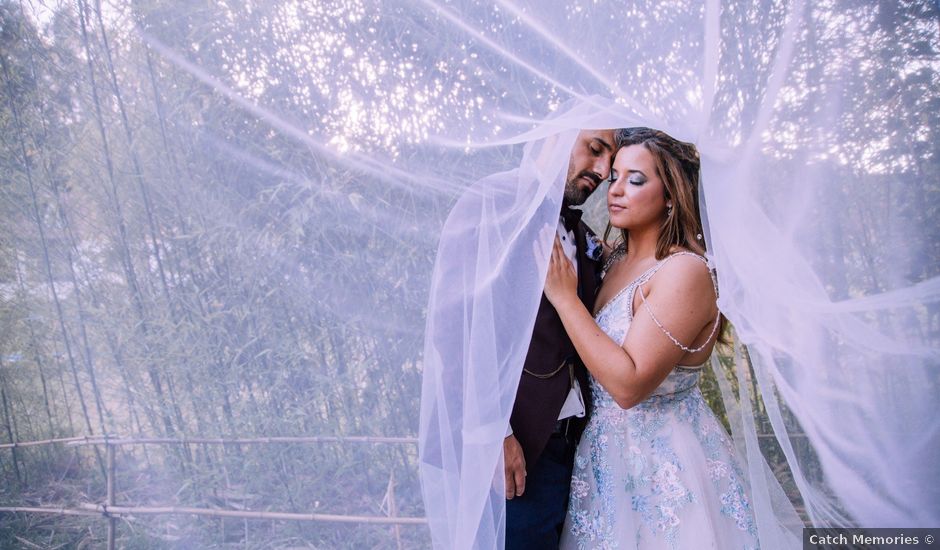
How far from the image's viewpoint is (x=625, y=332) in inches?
48.2

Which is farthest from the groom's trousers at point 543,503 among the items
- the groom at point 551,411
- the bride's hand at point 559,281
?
the bride's hand at point 559,281

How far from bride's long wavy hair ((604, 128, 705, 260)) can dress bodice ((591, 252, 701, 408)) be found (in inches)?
2.0

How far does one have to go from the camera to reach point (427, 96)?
1.33 m

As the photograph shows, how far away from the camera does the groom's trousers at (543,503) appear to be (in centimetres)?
122

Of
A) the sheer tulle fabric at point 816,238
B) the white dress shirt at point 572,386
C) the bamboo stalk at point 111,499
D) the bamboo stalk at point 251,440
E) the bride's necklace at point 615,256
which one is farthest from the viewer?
the bamboo stalk at point 111,499

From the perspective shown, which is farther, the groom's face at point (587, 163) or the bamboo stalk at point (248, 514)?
the bamboo stalk at point (248, 514)

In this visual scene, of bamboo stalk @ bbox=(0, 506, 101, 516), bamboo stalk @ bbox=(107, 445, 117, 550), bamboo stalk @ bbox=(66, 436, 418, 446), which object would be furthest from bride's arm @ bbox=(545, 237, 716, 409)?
bamboo stalk @ bbox=(0, 506, 101, 516)

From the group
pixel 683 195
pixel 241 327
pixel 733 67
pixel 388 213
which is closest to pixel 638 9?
pixel 733 67

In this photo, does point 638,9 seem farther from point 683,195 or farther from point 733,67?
point 683,195

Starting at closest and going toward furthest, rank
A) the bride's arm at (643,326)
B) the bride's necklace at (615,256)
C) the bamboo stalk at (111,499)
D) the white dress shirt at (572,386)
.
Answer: the bride's arm at (643,326) → the white dress shirt at (572,386) → the bride's necklace at (615,256) → the bamboo stalk at (111,499)

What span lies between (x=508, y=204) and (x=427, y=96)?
304 millimetres

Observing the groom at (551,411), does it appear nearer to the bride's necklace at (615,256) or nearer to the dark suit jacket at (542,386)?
the dark suit jacket at (542,386)

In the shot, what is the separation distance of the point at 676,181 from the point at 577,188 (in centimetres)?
18

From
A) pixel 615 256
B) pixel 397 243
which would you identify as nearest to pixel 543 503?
pixel 615 256
